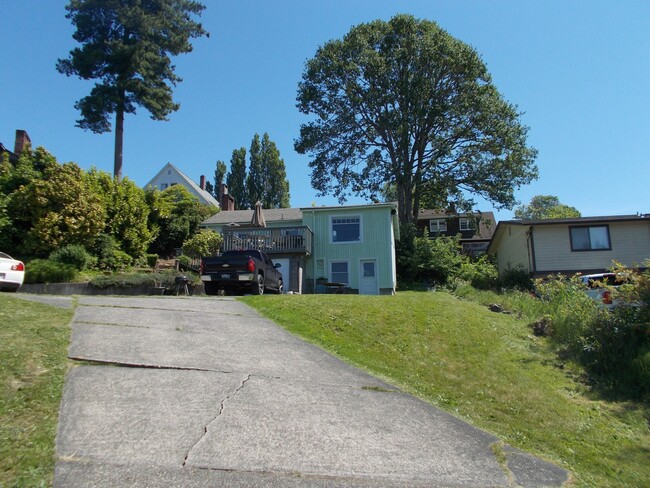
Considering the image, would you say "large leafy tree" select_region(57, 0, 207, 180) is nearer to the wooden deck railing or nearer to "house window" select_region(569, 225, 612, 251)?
the wooden deck railing

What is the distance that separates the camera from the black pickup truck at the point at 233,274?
652 inches

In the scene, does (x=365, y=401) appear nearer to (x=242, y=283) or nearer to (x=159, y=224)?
(x=242, y=283)

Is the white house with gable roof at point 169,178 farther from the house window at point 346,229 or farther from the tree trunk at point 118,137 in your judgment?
the house window at point 346,229

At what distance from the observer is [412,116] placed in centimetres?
3538

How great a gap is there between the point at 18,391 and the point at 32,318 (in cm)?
388

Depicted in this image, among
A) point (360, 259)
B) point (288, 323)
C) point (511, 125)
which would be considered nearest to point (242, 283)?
point (288, 323)

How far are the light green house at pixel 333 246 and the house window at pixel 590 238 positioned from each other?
956cm

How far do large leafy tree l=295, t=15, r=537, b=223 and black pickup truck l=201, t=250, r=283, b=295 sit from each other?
70.8 ft

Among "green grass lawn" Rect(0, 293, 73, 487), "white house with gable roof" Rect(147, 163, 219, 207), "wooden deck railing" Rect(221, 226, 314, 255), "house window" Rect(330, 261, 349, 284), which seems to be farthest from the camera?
"white house with gable roof" Rect(147, 163, 219, 207)

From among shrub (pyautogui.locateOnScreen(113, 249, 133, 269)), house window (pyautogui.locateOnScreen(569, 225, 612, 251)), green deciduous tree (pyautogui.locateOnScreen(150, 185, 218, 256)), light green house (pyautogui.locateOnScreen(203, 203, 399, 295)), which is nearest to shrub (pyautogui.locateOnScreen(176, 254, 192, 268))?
light green house (pyautogui.locateOnScreen(203, 203, 399, 295))

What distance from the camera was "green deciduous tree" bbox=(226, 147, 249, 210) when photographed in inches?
2296

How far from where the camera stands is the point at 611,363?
369 inches

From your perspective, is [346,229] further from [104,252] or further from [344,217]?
[104,252]

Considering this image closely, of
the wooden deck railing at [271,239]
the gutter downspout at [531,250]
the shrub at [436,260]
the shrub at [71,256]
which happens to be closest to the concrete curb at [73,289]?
the shrub at [71,256]
